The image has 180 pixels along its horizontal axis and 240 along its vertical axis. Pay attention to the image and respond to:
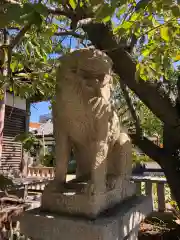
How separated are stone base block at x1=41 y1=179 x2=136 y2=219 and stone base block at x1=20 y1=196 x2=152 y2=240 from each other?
1.5 inches

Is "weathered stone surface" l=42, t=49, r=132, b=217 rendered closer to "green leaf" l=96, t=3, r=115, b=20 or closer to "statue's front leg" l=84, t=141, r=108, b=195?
"statue's front leg" l=84, t=141, r=108, b=195

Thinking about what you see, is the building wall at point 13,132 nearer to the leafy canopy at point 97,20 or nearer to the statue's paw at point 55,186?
the leafy canopy at point 97,20

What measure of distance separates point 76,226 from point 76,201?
15 centimetres

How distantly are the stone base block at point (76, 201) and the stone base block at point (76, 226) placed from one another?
0.13 ft

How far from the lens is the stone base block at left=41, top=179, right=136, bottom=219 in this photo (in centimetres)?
133

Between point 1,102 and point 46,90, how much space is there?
3.68ft

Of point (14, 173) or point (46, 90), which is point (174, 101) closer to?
point (46, 90)

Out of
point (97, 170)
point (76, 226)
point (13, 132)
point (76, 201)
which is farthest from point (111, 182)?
point (13, 132)

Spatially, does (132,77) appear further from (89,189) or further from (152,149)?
(89,189)

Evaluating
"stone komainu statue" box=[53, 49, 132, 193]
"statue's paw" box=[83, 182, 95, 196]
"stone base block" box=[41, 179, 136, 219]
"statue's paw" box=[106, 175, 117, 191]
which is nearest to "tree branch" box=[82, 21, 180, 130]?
"stone komainu statue" box=[53, 49, 132, 193]

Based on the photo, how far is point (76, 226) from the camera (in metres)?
1.25

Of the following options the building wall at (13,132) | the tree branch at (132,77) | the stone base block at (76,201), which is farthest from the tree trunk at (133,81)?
the building wall at (13,132)

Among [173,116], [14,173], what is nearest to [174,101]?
[173,116]

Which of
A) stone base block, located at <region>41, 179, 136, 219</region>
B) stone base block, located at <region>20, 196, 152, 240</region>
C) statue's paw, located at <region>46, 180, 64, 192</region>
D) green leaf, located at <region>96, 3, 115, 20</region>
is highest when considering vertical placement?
green leaf, located at <region>96, 3, 115, 20</region>
